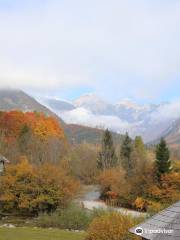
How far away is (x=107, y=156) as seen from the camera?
77.4m

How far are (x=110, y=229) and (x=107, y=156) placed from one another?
190 feet

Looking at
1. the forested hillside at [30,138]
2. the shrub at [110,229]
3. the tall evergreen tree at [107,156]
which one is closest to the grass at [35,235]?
the shrub at [110,229]

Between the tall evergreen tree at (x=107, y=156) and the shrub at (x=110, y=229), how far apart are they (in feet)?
178

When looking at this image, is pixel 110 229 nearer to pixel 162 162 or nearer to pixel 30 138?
pixel 162 162

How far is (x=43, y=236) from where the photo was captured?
89.7 ft

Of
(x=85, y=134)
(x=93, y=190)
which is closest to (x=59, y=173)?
(x=93, y=190)

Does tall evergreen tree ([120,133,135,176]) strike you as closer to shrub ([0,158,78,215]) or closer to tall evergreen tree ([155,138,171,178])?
tall evergreen tree ([155,138,171,178])

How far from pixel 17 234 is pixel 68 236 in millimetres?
3121

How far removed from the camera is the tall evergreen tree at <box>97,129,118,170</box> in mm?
75856

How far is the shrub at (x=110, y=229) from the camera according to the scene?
19.5 m

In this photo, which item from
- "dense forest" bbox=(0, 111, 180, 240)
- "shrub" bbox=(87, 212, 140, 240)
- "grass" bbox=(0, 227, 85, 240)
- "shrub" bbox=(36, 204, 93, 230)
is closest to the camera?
"shrub" bbox=(87, 212, 140, 240)

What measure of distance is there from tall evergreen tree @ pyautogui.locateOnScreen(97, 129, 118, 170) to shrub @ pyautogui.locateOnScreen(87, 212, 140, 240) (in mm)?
54323

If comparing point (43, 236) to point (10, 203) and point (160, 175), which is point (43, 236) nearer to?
point (10, 203)

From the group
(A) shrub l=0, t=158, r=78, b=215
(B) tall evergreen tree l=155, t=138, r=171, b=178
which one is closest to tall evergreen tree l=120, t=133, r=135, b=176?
(B) tall evergreen tree l=155, t=138, r=171, b=178
